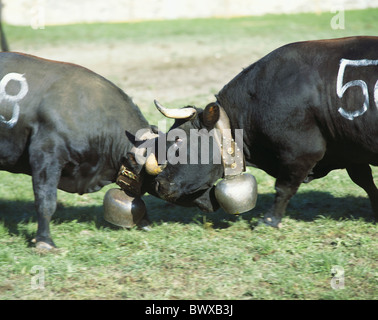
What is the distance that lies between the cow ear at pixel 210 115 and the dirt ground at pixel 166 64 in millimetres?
4526

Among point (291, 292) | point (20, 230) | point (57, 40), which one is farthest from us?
point (57, 40)

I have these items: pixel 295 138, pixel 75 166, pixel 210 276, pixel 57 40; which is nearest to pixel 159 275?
pixel 210 276

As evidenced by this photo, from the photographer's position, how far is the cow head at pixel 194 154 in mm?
5656

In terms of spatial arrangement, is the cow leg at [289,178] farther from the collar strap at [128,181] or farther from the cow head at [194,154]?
the collar strap at [128,181]

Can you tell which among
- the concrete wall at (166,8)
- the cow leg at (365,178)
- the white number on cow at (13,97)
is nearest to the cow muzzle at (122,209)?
the white number on cow at (13,97)

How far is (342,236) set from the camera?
A: 575 cm

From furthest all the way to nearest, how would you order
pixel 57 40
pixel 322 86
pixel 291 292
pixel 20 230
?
1. pixel 57 40
2. pixel 20 230
3. pixel 322 86
4. pixel 291 292

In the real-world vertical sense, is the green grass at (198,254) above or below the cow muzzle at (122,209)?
below

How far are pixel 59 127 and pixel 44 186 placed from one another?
1.92 ft

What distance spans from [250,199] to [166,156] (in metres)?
0.93

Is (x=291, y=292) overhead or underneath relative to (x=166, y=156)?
underneath

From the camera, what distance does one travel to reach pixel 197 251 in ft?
18.1

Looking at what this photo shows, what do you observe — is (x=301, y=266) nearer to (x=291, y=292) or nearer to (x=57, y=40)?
(x=291, y=292)

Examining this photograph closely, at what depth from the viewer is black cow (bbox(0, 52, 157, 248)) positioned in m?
5.55
